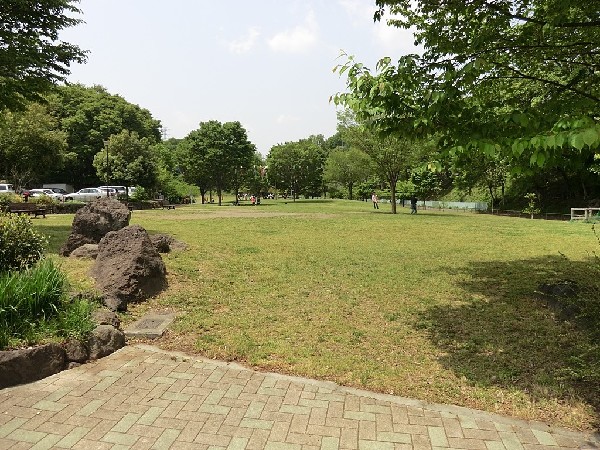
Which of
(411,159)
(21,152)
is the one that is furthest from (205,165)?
(411,159)

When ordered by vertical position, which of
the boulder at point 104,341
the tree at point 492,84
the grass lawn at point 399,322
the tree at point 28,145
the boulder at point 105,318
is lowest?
the grass lawn at point 399,322

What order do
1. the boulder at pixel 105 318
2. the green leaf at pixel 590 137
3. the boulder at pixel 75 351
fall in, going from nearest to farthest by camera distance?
the green leaf at pixel 590 137 < the boulder at pixel 75 351 < the boulder at pixel 105 318

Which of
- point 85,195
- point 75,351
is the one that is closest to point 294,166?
point 85,195

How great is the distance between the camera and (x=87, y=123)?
51.6 metres

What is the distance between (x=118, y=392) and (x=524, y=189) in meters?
41.4

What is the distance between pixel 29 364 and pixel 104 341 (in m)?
0.86

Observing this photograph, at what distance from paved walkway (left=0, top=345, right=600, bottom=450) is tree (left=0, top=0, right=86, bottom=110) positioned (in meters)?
10.9

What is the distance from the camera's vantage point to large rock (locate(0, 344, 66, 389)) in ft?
12.8

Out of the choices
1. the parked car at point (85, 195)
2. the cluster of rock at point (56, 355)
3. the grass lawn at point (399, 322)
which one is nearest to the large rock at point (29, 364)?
the cluster of rock at point (56, 355)

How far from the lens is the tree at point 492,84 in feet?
12.5

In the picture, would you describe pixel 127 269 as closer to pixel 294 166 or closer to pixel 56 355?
pixel 56 355

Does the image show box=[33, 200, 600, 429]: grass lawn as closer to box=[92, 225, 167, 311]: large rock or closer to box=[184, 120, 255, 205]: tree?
box=[92, 225, 167, 311]: large rock

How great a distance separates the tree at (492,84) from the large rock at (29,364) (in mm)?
4106

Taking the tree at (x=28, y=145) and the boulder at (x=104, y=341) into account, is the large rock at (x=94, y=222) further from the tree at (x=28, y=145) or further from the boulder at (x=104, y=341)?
the tree at (x=28, y=145)
